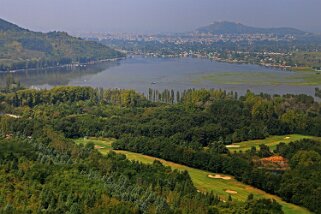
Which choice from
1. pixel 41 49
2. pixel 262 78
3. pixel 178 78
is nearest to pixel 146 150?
pixel 178 78

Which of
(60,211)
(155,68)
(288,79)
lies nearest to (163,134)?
(60,211)

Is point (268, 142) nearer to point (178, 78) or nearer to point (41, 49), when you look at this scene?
point (178, 78)

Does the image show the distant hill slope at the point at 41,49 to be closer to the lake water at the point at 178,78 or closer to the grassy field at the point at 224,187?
the lake water at the point at 178,78

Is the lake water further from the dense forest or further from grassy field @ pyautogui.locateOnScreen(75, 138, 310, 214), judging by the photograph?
grassy field @ pyautogui.locateOnScreen(75, 138, 310, 214)

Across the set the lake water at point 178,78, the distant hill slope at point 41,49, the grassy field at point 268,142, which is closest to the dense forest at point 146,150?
the grassy field at point 268,142

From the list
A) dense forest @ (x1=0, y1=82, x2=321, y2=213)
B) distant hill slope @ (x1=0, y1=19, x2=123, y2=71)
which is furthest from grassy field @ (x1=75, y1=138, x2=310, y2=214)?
distant hill slope @ (x1=0, y1=19, x2=123, y2=71)

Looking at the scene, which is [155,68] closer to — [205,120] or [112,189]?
[205,120]
